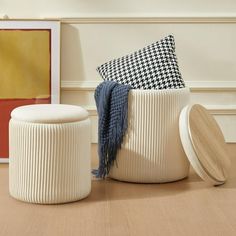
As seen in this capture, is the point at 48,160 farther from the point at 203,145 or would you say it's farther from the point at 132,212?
the point at 203,145

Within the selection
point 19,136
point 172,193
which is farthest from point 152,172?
point 19,136

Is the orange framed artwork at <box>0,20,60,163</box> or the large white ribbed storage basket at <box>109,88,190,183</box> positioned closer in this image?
the large white ribbed storage basket at <box>109,88,190,183</box>

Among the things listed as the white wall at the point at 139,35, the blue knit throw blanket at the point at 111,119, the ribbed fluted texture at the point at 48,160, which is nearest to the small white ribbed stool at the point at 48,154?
the ribbed fluted texture at the point at 48,160

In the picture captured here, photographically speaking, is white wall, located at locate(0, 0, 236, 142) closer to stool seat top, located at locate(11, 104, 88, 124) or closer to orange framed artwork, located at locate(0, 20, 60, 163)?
orange framed artwork, located at locate(0, 20, 60, 163)

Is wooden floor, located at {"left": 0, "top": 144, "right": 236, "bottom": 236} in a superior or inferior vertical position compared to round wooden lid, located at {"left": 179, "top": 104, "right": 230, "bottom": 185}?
inferior

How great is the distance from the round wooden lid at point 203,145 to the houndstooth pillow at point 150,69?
0.39ft

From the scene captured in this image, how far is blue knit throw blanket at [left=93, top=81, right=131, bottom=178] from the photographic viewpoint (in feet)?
6.51

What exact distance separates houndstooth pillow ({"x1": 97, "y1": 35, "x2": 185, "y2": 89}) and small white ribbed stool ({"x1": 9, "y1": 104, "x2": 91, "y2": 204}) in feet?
0.98

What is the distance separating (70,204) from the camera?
1.79m

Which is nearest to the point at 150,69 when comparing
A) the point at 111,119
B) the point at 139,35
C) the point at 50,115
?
the point at 111,119

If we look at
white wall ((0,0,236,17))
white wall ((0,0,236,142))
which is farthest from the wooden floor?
white wall ((0,0,236,17))

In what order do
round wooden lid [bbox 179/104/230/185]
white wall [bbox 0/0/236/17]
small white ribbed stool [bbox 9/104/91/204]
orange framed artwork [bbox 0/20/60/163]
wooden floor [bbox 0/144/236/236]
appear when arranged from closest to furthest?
wooden floor [bbox 0/144/236/236] < small white ribbed stool [bbox 9/104/91/204] < round wooden lid [bbox 179/104/230/185] < orange framed artwork [bbox 0/20/60/163] < white wall [bbox 0/0/236/17]

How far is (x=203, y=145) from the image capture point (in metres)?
2.00

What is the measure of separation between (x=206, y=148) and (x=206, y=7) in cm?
86
